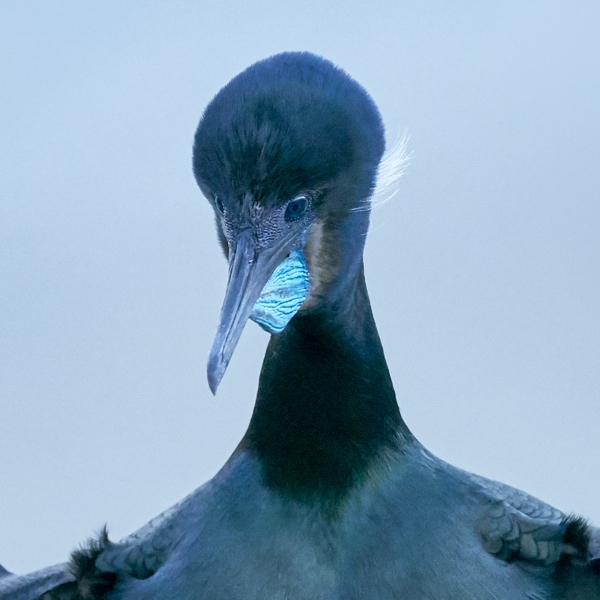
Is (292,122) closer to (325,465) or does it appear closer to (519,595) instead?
(325,465)

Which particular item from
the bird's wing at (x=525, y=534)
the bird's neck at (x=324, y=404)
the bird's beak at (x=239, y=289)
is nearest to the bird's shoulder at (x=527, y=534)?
the bird's wing at (x=525, y=534)

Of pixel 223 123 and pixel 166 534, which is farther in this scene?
pixel 166 534

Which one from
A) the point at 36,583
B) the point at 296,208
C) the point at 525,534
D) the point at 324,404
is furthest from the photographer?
the point at 36,583

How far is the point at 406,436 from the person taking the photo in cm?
235

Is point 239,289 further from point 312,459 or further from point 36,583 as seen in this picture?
point 36,583

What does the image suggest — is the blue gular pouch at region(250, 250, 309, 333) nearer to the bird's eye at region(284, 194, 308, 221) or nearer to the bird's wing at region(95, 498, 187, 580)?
the bird's eye at region(284, 194, 308, 221)

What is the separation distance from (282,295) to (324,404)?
0.28 metres

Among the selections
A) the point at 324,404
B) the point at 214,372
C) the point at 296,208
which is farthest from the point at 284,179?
the point at 324,404

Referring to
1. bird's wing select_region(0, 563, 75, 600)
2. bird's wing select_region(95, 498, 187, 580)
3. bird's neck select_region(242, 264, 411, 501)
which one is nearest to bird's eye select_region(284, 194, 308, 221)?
bird's neck select_region(242, 264, 411, 501)

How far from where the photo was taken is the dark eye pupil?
1982 mm

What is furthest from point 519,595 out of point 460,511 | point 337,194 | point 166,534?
point 337,194

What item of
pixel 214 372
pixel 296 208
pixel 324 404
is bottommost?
pixel 324 404

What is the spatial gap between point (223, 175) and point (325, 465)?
61 centimetres

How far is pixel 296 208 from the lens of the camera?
6.54ft
